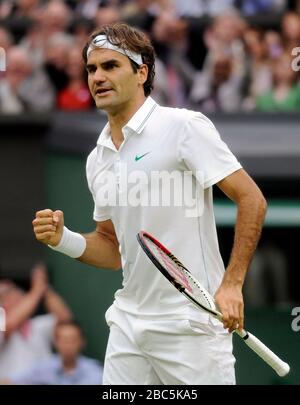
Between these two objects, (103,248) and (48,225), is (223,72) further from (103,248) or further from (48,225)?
(48,225)

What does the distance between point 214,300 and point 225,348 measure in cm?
32

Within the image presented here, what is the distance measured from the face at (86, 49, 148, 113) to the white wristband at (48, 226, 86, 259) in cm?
59

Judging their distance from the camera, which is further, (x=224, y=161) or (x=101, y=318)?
(x=101, y=318)

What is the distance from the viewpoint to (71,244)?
20.9 ft

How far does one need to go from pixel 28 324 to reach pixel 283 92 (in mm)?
2785

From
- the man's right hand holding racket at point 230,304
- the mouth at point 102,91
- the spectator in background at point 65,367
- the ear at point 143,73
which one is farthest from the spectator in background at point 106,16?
the man's right hand holding racket at point 230,304

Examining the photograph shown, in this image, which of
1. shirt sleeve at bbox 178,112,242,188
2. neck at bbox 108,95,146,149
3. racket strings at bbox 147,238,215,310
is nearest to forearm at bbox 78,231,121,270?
neck at bbox 108,95,146,149

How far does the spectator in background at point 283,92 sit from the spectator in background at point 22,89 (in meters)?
1.66

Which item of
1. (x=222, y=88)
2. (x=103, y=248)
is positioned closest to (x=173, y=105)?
(x=222, y=88)

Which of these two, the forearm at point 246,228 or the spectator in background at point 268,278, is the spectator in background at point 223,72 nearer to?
the spectator in background at point 268,278

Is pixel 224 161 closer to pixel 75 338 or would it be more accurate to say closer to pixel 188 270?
pixel 188 270

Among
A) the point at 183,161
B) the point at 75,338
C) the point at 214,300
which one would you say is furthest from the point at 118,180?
the point at 75,338

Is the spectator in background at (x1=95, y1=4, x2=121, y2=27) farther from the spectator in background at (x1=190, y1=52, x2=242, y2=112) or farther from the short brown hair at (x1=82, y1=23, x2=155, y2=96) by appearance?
the short brown hair at (x1=82, y1=23, x2=155, y2=96)

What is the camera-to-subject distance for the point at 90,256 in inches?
255
